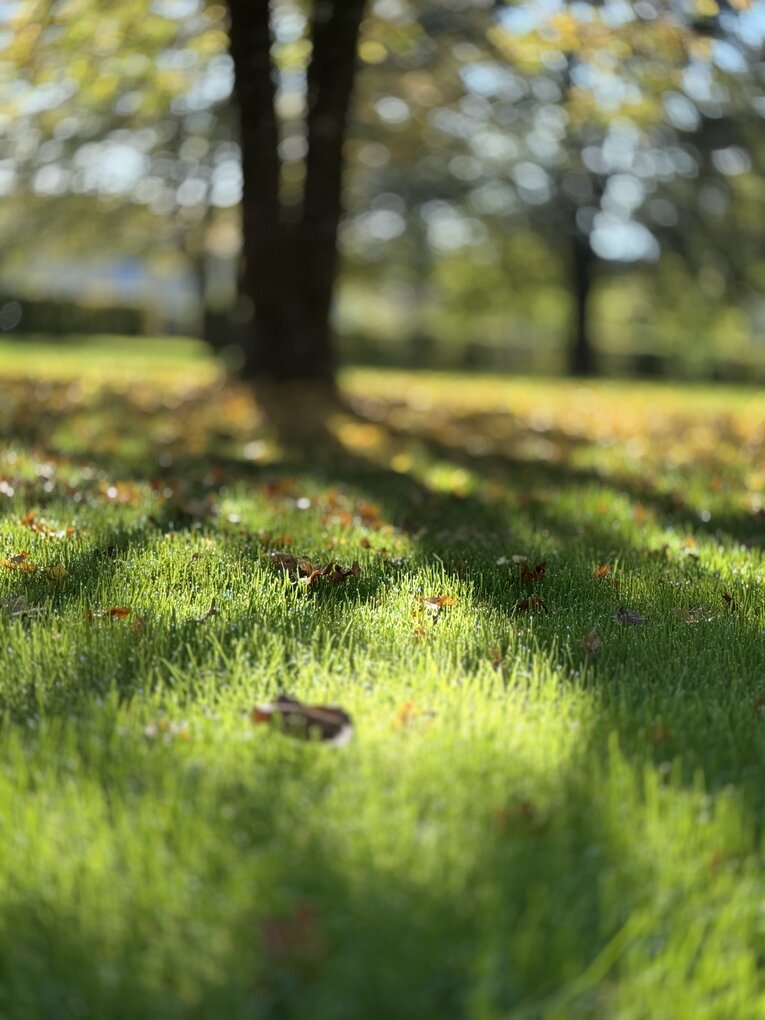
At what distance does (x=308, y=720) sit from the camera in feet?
7.70

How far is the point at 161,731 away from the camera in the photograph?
2.27 meters

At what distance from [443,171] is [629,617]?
25510mm

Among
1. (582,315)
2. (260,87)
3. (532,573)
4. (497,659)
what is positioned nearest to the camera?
(497,659)

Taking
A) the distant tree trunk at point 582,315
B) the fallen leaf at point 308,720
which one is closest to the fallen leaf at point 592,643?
the fallen leaf at point 308,720

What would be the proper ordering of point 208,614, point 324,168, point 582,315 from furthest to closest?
point 582,315 → point 324,168 → point 208,614

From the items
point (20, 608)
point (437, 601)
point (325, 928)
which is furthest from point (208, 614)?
point (325, 928)

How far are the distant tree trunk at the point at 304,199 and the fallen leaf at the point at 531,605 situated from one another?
7581 mm

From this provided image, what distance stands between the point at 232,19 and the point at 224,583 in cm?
768

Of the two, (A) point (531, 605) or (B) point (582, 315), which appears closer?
(A) point (531, 605)

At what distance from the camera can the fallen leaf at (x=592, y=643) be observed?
2992 mm

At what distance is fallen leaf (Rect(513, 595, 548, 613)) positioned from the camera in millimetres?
3418

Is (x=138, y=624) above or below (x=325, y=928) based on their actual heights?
below

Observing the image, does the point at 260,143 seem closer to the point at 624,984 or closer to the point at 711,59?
the point at 711,59

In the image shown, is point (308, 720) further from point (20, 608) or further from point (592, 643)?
point (20, 608)
